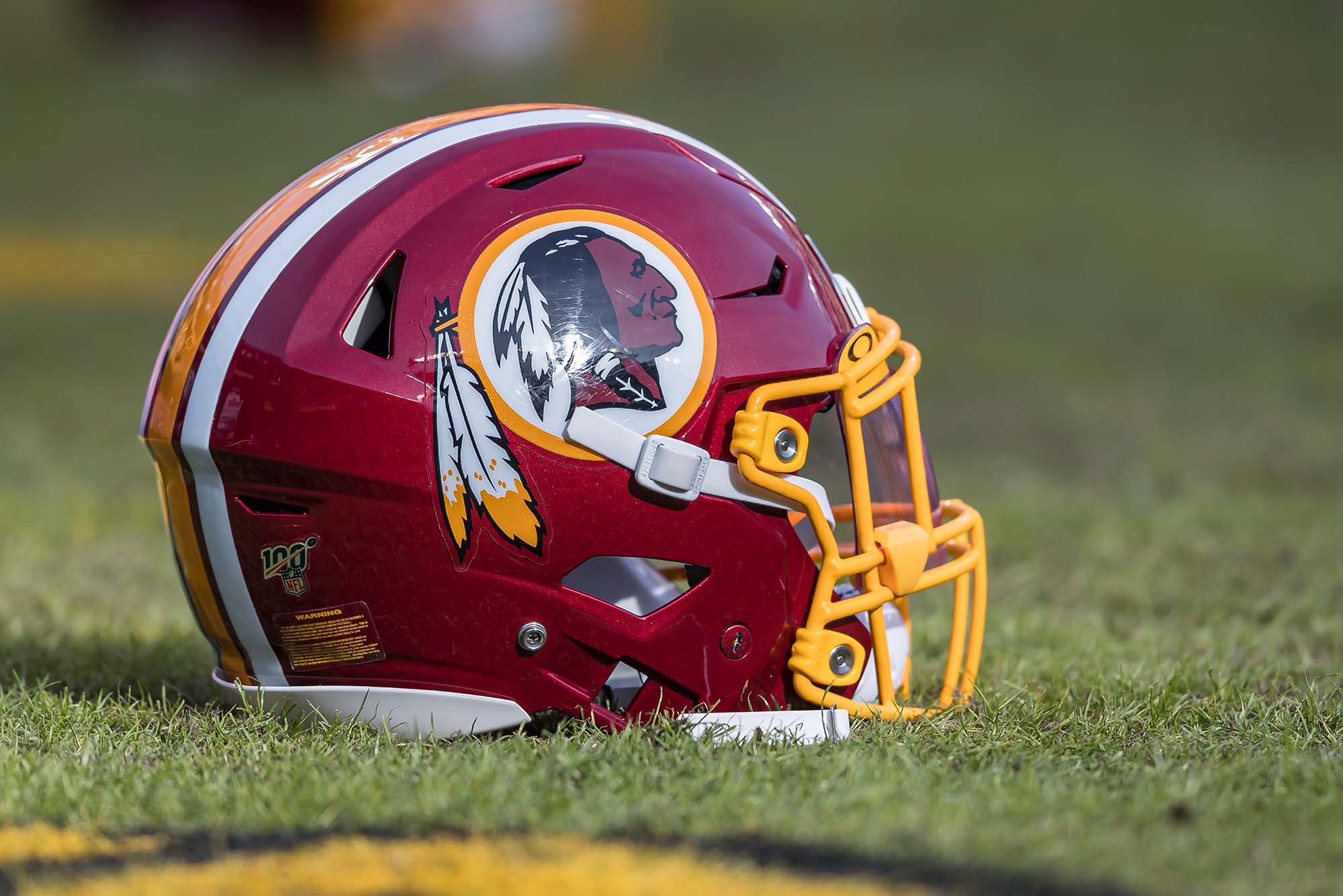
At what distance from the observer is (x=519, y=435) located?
2477 millimetres

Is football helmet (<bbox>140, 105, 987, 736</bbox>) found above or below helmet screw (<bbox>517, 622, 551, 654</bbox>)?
above

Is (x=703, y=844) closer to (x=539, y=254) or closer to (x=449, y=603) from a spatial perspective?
(x=449, y=603)

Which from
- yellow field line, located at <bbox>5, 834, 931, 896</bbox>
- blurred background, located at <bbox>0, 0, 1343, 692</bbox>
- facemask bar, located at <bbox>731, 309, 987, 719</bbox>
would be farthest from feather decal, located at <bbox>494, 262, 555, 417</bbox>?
blurred background, located at <bbox>0, 0, 1343, 692</bbox>

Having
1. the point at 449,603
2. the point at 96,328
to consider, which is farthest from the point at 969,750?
the point at 96,328

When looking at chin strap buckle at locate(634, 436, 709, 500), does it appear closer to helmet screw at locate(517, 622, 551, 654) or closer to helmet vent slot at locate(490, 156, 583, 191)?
helmet screw at locate(517, 622, 551, 654)

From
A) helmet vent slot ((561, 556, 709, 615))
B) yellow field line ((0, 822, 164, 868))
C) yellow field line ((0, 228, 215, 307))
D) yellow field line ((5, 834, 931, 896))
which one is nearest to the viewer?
yellow field line ((5, 834, 931, 896))

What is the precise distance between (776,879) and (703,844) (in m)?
0.15

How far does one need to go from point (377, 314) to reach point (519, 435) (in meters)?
0.37

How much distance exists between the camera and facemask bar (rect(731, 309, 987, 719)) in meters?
2.56

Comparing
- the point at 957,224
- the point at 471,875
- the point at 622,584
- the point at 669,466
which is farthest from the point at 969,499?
the point at 957,224

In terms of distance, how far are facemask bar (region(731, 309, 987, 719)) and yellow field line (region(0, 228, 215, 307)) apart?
9.21 meters

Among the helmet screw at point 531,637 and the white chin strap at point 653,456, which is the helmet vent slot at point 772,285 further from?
the helmet screw at point 531,637

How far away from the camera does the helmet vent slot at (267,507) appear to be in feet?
8.30

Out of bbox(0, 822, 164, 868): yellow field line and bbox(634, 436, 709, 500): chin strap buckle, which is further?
bbox(634, 436, 709, 500): chin strap buckle
